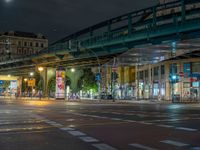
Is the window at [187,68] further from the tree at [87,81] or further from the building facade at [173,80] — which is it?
the tree at [87,81]

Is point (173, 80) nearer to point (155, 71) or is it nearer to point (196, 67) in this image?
point (196, 67)

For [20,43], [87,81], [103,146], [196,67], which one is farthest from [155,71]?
[20,43]

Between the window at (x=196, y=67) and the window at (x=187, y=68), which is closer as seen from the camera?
the window at (x=196, y=67)

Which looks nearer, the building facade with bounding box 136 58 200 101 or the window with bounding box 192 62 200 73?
the building facade with bounding box 136 58 200 101

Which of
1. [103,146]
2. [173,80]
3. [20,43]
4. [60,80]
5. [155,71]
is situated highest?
[20,43]

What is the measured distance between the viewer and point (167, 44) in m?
50.0

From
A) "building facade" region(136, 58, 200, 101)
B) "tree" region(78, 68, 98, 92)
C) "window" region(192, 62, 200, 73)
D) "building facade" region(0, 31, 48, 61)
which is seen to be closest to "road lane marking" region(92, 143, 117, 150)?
"building facade" region(136, 58, 200, 101)

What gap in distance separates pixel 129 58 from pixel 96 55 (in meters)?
6.63

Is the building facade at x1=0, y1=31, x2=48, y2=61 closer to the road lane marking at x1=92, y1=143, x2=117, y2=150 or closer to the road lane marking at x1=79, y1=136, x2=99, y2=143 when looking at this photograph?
the road lane marking at x1=79, y1=136, x2=99, y2=143

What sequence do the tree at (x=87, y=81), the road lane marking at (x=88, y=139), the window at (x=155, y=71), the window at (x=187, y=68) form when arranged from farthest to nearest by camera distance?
the tree at (x=87, y=81) → the window at (x=155, y=71) → the window at (x=187, y=68) → the road lane marking at (x=88, y=139)

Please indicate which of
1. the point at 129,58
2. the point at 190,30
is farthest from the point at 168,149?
the point at 129,58

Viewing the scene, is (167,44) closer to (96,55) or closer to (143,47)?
(143,47)

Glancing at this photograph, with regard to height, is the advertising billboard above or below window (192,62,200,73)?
below

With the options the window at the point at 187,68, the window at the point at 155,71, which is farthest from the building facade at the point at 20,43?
the window at the point at 187,68
